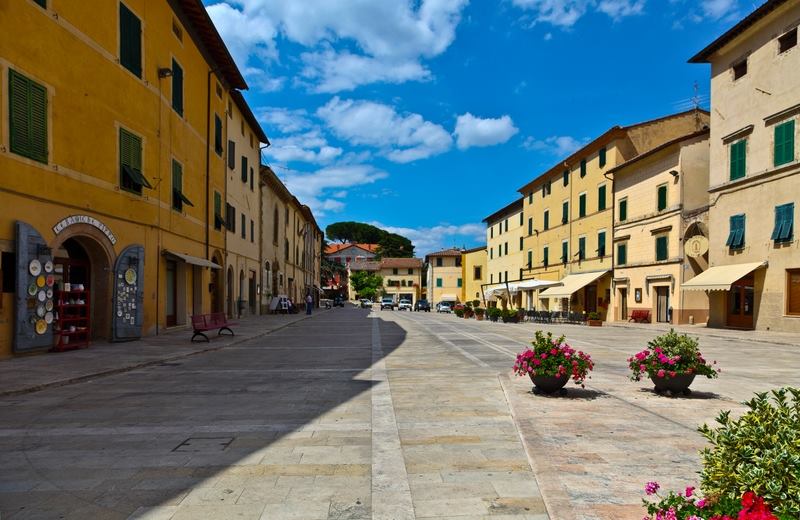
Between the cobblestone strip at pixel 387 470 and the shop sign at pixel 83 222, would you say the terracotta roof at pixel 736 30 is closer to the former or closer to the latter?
the cobblestone strip at pixel 387 470

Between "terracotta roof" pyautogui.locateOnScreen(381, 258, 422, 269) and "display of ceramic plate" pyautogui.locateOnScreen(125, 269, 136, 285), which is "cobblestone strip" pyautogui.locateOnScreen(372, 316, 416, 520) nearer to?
"display of ceramic plate" pyautogui.locateOnScreen(125, 269, 136, 285)

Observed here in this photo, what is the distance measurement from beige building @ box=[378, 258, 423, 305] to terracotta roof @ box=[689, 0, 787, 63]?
75719 millimetres

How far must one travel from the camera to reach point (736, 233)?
24.8 m

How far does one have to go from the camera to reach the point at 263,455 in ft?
16.9

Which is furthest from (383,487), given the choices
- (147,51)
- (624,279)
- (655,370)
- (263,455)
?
(624,279)

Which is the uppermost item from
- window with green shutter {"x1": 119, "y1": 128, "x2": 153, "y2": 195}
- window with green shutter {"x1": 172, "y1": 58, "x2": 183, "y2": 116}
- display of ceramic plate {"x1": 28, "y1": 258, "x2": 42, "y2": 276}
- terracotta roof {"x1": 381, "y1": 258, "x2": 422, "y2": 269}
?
window with green shutter {"x1": 172, "y1": 58, "x2": 183, "y2": 116}

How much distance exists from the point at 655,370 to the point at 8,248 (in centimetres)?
1301

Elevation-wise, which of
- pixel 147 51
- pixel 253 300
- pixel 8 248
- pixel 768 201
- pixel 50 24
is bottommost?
pixel 253 300

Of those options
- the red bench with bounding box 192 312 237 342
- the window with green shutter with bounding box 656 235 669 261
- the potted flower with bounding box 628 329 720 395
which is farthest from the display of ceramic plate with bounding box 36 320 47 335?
the window with green shutter with bounding box 656 235 669 261

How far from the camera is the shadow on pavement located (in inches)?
160

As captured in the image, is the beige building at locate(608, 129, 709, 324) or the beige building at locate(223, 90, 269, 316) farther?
the beige building at locate(223, 90, 269, 316)

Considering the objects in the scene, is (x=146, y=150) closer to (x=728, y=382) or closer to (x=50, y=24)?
(x=50, y=24)

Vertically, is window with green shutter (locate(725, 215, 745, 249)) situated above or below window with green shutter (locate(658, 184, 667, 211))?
below

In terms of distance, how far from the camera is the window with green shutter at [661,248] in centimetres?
2975
